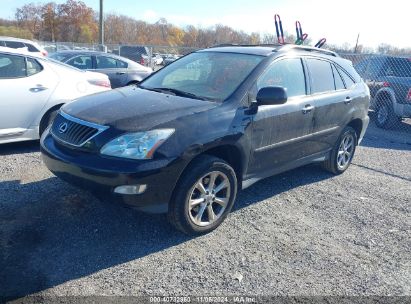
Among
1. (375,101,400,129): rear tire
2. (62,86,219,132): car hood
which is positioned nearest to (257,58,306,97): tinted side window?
(62,86,219,132): car hood

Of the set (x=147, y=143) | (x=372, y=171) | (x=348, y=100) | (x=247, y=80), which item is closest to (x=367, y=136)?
(x=372, y=171)

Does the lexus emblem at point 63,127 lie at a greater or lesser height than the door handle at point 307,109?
lesser

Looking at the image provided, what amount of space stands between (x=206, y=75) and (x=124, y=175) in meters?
1.82

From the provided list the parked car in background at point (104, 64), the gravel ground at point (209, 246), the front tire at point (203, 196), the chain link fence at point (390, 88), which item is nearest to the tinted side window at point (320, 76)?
the gravel ground at point (209, 246)

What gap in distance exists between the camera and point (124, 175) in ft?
9.63

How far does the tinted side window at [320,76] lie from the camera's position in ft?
15.3

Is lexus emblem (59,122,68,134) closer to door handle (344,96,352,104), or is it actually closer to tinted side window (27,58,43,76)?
tinted side window (27,58,43,76)

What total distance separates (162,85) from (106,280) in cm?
236

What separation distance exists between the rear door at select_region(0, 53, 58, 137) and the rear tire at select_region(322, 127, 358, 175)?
4291 mm

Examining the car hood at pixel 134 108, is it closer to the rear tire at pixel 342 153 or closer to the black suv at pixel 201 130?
the black suv at pixel 201 130

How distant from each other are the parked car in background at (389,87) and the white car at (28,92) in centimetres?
796

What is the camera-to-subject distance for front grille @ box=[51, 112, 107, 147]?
317 cm

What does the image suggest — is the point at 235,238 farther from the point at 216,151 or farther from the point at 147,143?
the point at 147,143

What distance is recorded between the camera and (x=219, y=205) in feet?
12.1
